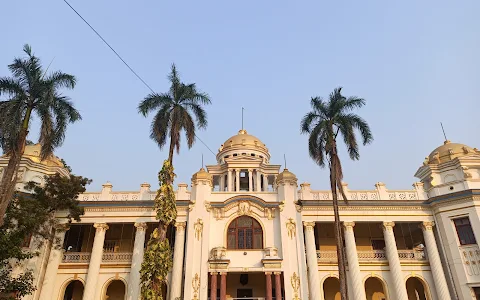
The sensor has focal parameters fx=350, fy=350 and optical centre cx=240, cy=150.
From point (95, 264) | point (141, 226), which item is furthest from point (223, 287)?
point (95, 264)

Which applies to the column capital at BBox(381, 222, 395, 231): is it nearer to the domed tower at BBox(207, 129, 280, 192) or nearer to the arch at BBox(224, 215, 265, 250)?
the arch at BBox(224, 215, 265, 250)

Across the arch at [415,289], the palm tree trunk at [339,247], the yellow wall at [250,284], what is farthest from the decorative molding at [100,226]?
the arch at [415,289]

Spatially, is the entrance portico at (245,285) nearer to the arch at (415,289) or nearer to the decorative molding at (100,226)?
the decorative molding at (100,226)

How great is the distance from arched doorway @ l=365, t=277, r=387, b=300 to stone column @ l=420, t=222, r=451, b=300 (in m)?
4.52

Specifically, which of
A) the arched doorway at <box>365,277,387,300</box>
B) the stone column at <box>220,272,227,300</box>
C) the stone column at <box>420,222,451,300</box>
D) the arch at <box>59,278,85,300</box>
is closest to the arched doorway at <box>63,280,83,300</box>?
the arch at <box>59,278,85,300</box>

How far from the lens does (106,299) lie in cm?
2805

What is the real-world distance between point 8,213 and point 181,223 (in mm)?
11203

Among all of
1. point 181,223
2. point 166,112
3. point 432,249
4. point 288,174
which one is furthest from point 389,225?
point 166,112

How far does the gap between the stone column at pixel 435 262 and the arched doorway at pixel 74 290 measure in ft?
89.5

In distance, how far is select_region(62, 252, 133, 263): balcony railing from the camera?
26875 mm

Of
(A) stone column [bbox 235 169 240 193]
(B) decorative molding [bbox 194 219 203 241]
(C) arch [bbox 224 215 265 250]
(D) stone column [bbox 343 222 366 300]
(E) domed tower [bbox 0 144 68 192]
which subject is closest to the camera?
(D) stone column [bbox 343 222 366 300]

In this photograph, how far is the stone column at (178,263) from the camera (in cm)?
2428

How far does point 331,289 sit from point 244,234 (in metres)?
9.20

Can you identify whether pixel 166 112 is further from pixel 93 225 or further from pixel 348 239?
pixel 348 239
